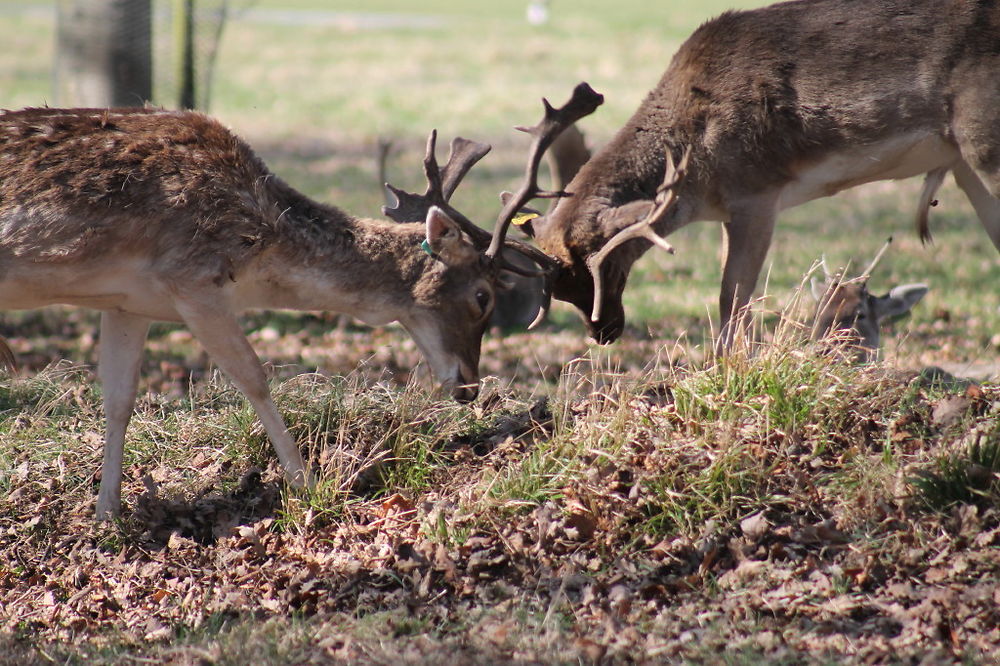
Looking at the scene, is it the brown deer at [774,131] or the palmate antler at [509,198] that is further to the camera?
the brown deer at [774,131]

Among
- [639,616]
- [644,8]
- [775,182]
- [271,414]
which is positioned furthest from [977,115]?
[644,8]

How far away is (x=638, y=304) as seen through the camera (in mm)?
11438

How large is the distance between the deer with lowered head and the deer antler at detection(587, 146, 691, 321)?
0.49m

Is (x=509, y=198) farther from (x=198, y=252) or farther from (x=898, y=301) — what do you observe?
(x=898, y=301)

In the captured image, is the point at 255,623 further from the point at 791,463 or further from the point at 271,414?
the point at 791,463

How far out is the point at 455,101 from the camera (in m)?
25.4

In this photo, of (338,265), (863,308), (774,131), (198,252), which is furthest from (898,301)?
(198,252)

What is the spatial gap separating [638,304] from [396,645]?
6.86 metres

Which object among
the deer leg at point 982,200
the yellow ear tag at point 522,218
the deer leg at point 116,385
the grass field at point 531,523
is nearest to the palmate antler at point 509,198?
the yellow ear tag at point 522,218

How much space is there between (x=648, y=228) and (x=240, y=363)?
2.46 m

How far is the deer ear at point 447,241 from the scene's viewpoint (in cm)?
659

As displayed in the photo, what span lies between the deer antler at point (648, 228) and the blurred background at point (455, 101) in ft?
1.84

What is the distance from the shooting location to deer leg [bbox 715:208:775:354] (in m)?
7.48

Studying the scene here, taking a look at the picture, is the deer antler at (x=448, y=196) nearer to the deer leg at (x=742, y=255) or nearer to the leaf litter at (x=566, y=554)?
the leaf litter at (x=566, y=554)
